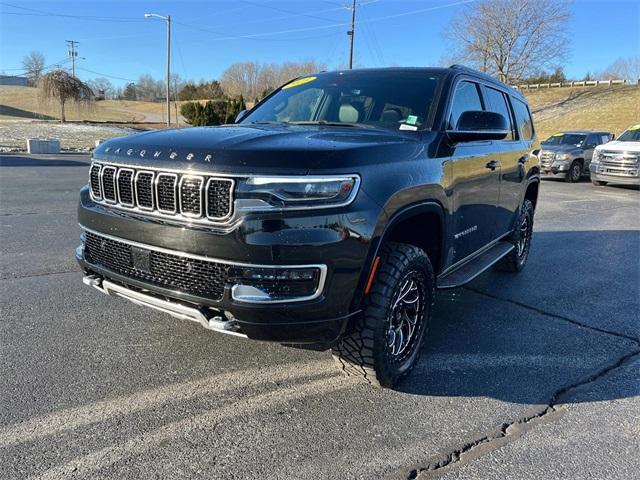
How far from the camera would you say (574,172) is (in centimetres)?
1869

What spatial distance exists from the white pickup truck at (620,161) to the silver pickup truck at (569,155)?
58.6 inches

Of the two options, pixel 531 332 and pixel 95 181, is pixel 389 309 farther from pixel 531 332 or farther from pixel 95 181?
pixel 95 181

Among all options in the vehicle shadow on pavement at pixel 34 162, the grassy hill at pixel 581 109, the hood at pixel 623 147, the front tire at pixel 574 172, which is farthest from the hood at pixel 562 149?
the grassy hill at pixel 581 109

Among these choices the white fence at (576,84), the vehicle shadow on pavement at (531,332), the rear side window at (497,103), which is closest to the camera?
the vehicle shadow on pavement at (531,332)

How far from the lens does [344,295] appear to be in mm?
2756

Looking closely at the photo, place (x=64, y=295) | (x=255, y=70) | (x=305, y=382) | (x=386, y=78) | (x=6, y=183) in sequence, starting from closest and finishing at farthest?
(x=305, y=382), (x=386, y=78), (x=64, y=295), (x=6, y=183), (x=255, y=70)

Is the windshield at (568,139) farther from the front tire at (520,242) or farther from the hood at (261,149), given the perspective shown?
the hood at (261,149)

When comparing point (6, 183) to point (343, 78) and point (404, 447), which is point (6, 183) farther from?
point (404, 447)

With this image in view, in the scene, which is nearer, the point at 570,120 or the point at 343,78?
the point at 343,78

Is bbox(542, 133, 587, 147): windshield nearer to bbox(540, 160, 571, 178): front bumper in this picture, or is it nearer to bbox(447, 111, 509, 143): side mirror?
bbox(540, 160, 571, 178): front bumper

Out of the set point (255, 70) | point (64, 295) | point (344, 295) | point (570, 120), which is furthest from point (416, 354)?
point (255, 70)

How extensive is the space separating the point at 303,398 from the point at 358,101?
2291 millimetres

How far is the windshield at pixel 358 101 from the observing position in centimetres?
385

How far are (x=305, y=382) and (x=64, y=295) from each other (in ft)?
8.58
